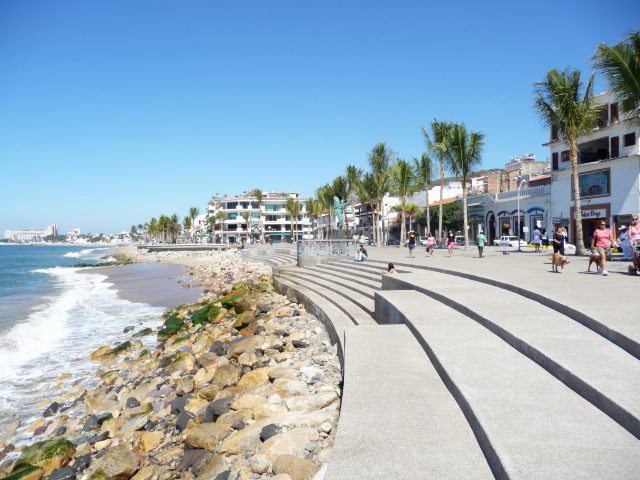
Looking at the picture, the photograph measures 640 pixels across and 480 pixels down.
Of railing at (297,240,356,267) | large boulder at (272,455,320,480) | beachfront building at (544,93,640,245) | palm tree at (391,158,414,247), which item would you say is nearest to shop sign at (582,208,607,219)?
beachfront building at (544,93,640,245)

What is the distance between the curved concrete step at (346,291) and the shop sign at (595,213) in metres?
24.7

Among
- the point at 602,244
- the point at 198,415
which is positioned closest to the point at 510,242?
the point at 602,244

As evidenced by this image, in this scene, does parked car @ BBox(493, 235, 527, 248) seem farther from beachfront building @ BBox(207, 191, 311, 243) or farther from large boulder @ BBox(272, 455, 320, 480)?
beachfront building @ BBox(207, 191, 311, 243)

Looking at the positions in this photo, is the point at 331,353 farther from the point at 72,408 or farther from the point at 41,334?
the point at 41,334

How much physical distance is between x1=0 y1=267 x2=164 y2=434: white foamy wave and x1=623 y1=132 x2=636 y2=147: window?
31384 millimetres

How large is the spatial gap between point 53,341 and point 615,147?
35375 mm

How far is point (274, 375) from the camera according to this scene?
6844 millimetres

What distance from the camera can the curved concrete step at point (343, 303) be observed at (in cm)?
908

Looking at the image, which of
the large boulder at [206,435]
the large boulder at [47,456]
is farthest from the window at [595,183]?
the large boulder at [47,456]

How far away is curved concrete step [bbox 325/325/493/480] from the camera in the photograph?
3273 millimetres

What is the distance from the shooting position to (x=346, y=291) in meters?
12.8

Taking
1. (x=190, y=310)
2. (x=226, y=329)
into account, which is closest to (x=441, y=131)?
(x=190, y=310)

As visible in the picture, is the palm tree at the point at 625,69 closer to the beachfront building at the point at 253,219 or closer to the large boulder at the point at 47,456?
the large boulder at the point at 47,456

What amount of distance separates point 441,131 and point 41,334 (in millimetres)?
30121
